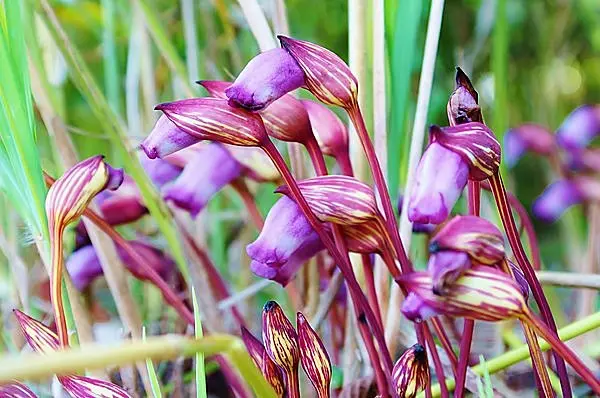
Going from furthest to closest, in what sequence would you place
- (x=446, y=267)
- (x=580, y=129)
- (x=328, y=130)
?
(x=580, y=129)
(x=328, y=130)
(x=446, y=267)

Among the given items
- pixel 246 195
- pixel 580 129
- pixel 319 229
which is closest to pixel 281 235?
pixel 319 229

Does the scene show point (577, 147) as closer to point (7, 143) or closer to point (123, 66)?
point (7, 143)

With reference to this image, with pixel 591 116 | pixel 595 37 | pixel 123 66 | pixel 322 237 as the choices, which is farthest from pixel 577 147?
pixel 123 66

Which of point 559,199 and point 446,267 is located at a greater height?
point 446,267

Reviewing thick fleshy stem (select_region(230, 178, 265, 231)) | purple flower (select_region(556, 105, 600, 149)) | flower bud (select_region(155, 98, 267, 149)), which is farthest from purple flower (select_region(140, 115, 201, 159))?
purple flower (select_region(556, 105, 600, 149))

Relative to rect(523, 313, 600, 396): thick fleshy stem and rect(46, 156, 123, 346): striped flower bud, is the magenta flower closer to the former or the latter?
rect(46, 156, 123, 346): striped flower bud

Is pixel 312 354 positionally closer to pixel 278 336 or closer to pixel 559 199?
pixel 278 336
